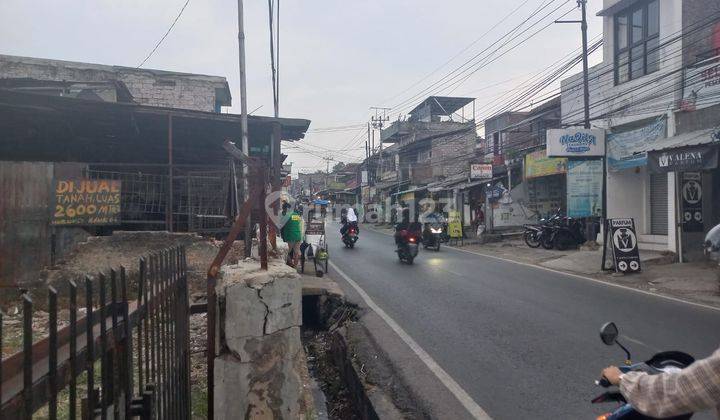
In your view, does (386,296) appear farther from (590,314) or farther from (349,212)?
(349,212)

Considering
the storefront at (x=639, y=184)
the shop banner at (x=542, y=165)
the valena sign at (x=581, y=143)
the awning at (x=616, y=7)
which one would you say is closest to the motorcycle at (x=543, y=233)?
the storefront at (x=639, y=184)

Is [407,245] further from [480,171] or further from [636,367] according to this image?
[636,367]

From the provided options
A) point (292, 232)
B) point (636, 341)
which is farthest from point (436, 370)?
point (292, 232)

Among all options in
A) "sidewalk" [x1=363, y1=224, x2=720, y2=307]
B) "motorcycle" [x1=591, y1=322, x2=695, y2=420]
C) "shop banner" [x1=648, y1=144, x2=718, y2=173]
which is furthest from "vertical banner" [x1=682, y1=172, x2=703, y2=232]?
"motorcycle" [x1=591, y1=322, x2=695, y2=420]

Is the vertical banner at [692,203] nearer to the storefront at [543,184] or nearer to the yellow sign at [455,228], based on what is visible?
the storefront at [543,184]

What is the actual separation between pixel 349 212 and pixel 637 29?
11.9 meters

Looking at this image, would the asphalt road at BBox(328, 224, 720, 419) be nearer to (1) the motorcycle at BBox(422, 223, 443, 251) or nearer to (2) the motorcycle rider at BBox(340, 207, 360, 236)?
(1) the motorcycle at BBox(422, 223, 443, 251)

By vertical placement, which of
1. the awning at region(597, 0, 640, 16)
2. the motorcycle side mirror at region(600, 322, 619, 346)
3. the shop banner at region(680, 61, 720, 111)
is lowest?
the motorcycle side mirror at region(600, 322, 619, 346)

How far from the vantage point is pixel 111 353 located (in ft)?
6.69

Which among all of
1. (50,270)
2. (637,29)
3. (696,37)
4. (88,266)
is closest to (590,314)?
(88,266)

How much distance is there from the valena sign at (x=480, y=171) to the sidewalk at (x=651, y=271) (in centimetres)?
864

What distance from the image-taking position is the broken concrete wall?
3.48 metres

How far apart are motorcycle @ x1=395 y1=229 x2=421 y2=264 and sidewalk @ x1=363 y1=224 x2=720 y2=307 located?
3645 mm

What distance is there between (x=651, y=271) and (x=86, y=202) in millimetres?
13361
